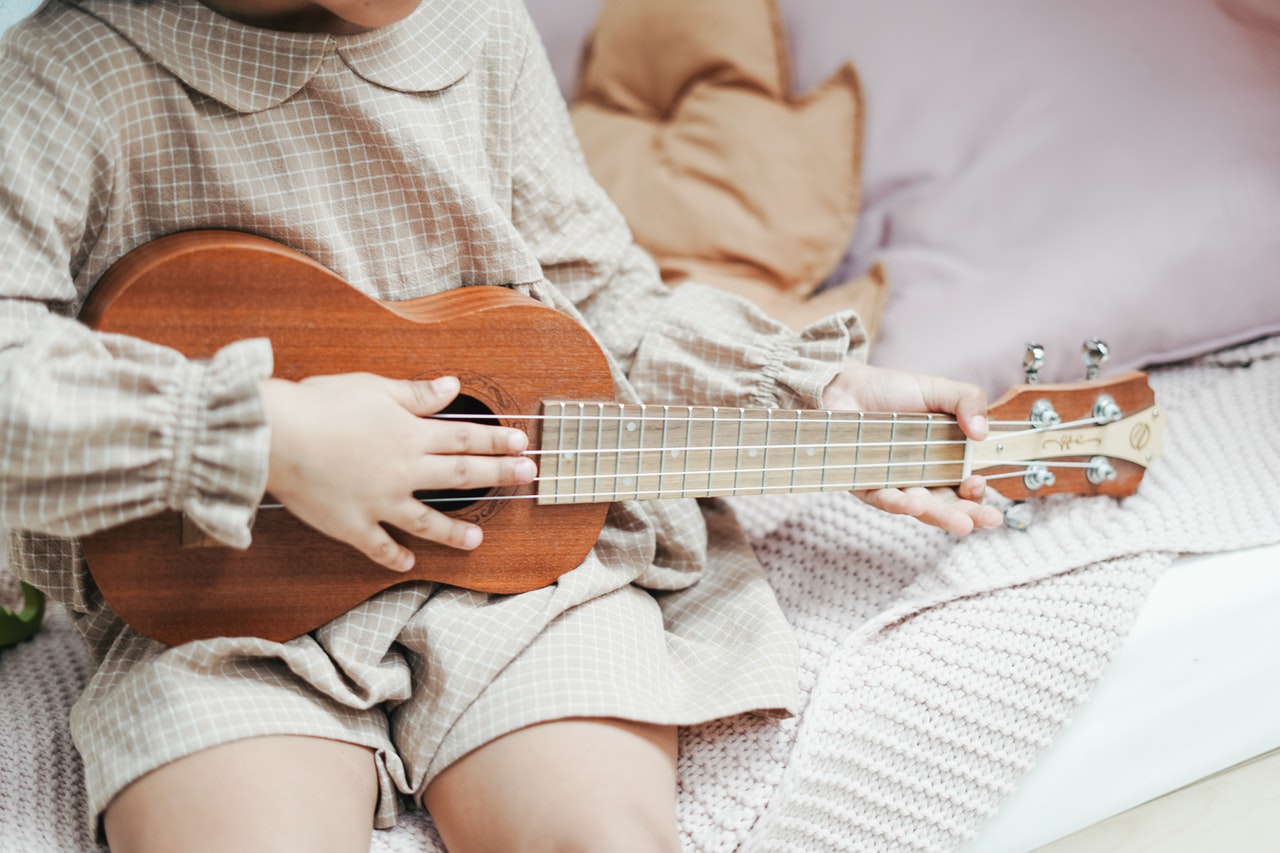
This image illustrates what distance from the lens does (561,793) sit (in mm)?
728

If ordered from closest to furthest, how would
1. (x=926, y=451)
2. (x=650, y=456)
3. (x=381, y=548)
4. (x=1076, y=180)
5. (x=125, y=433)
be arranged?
1. (x=125, y=433)
2. (x=381, y=548)
3. (x=650, y=456)
4. (x=926, y=451)
5. (x=1076, y=180)

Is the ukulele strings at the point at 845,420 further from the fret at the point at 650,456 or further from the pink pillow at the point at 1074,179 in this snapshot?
the pink pillow at the point at 1074,179

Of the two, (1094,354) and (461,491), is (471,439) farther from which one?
(1094,354)

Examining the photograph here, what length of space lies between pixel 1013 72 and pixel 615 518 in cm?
79

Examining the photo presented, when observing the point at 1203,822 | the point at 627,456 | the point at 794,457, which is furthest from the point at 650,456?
the point at 1203,822

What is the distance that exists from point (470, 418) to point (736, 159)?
0.63m

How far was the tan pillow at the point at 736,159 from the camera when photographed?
1276 millimetres

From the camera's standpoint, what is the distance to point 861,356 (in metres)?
1.01

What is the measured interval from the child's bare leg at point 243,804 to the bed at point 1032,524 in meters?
0.10

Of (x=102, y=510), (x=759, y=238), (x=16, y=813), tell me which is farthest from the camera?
(x=759, y=238)

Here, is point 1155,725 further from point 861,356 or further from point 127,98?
point 127,98

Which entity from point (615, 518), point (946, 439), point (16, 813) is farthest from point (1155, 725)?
point (16, 813)

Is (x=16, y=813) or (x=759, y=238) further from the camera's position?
(x=759, y=238)

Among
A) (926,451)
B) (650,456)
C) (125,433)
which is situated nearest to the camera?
(125,433)
